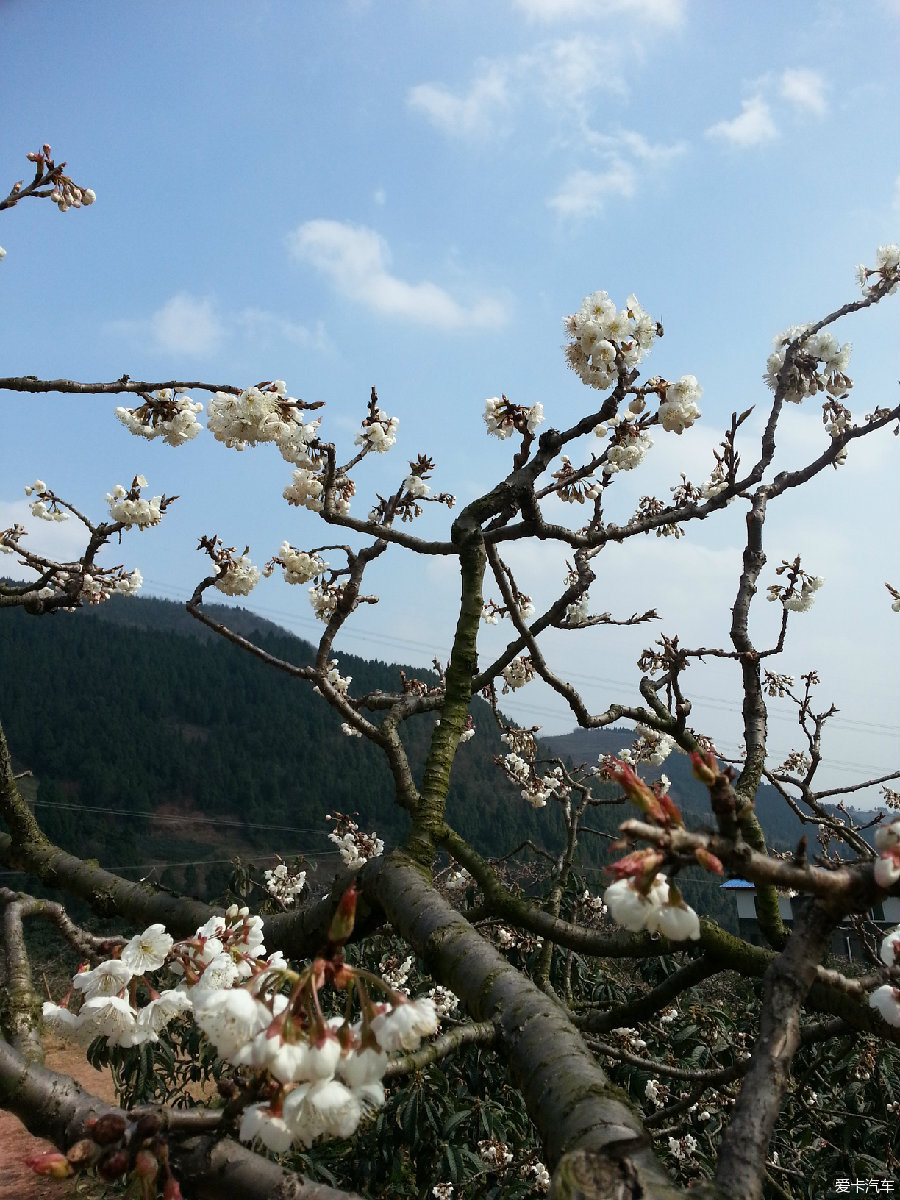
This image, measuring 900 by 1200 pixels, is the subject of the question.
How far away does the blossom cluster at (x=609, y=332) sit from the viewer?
7.68 ft

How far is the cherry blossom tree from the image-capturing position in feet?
2.55

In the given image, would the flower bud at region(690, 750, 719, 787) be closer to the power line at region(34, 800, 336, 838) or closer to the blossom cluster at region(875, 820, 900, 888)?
the blossom cluster at region(875, 820, 900, 888)

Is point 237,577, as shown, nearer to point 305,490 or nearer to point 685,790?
point 305,490

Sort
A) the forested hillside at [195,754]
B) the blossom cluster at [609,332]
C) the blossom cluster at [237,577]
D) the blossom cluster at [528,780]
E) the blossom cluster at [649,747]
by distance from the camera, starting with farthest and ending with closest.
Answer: the forested hillside at [195,754] < the blossom cluster at [528,780] < the blossom cluster at [649,747] < the blossom cluster at [237,577] < the blossom cluster at [609,332]

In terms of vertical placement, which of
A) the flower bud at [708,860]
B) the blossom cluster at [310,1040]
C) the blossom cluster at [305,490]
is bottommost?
the blossom cluster at [310,1040]

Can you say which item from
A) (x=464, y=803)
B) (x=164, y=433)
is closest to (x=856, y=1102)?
Result: (x=164, y=433)

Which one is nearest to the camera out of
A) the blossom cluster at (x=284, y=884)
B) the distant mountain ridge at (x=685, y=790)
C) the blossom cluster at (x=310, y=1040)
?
the blossom cluster at (x=310, y=1040)

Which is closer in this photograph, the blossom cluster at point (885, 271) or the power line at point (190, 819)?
the blossom cluster at point (885, 271)

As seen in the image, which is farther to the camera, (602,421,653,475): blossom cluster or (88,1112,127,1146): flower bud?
(602,421,653,475): blossom cluster

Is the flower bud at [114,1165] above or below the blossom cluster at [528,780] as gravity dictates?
above

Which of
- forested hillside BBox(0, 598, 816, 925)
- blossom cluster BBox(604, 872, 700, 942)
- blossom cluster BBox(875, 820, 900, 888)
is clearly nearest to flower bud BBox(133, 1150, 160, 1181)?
blossom cluster BBox(604, 872, 700, 942)

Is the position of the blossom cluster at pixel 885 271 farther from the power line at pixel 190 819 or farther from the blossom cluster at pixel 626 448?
the power line at pixel 190 819

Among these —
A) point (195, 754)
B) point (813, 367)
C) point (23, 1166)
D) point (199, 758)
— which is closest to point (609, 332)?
point (813, 367)

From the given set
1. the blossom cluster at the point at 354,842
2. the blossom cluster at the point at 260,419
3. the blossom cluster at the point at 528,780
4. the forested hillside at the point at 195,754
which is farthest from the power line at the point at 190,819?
the blossom cluster at the point at 260,419
